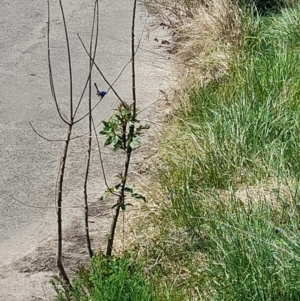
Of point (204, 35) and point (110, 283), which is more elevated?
point (204, 35)

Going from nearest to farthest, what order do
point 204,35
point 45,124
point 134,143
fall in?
point 134,143 < point 45,124 < point 204,35

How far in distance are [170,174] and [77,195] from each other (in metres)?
0.63

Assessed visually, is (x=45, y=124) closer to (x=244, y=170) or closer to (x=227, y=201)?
(x=244, y=170)

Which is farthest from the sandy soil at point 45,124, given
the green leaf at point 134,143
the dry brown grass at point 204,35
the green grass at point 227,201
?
the green leaf at point 134,143

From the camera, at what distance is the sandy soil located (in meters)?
4.56

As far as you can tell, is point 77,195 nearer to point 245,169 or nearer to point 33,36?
point 245,169

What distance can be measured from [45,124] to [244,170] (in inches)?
73.9

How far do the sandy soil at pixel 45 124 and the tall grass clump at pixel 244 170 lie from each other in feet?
1.60

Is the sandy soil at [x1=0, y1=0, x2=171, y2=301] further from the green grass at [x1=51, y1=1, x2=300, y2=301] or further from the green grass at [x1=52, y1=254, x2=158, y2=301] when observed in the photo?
the green grass at [x1=51, y1=1, x2=300, y2=301]

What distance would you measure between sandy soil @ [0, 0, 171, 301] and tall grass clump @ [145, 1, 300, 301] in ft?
1.60

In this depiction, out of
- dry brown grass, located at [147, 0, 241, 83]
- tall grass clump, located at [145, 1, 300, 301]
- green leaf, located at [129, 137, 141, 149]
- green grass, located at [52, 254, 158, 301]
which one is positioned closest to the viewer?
tall grass clump, located at [145, 1, 300, 301]

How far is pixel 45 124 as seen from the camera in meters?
6.09

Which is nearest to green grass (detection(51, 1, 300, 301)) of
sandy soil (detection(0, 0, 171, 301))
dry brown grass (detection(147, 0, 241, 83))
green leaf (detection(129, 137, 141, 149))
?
dry brown grass (detection(147, 0, 241, 83))

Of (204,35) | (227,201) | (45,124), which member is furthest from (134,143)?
(204,35)
